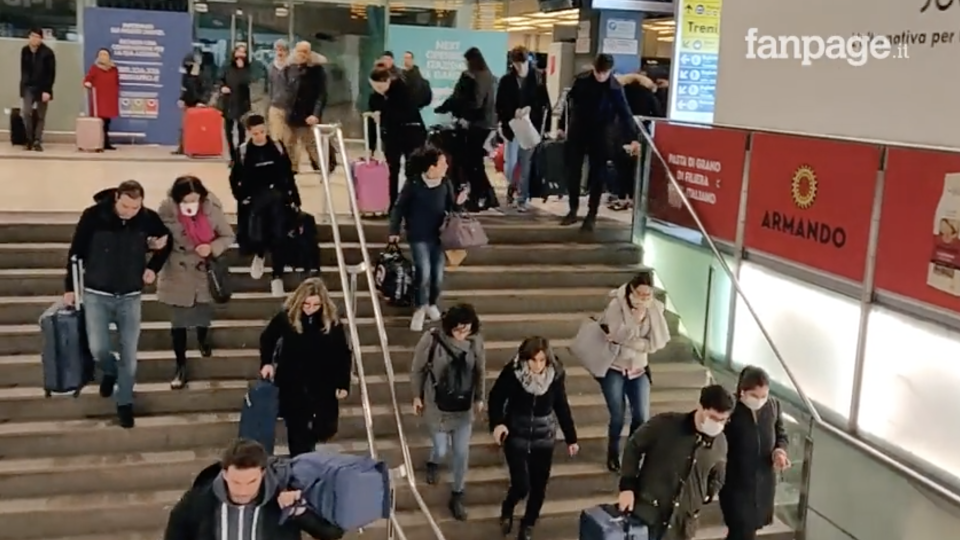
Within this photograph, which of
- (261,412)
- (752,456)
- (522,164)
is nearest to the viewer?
(752,456)

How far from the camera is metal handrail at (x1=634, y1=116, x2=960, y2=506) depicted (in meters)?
5.98

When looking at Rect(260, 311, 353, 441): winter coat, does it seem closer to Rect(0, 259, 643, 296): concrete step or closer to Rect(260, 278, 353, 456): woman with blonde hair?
Rect(260, 278, 353, 456): woman with blonde hair

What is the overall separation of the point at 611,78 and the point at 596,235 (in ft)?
4.56

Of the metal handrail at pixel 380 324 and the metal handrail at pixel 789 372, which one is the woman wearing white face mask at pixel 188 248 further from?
the metal handrail at pixel 789 372

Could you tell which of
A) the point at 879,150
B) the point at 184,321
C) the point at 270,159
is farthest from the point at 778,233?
the point at 184,321

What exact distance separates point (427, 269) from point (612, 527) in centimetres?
299

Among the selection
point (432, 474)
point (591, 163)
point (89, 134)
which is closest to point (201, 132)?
point (89, 134)

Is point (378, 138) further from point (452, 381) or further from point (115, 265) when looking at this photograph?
point (452, 381)

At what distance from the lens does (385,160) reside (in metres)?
9.42

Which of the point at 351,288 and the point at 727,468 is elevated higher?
the point at 351,288

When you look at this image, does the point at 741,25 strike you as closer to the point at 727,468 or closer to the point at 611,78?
the point at 611,78

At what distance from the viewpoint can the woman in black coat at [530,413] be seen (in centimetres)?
593

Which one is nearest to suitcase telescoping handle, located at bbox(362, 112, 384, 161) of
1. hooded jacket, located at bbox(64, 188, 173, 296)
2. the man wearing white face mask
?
hooded jacket, located at bbox(64, 188, 173, 296)

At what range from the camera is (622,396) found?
22.7 ft
